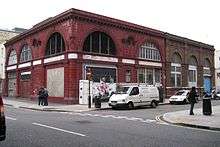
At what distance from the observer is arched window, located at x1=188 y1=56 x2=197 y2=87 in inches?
2104

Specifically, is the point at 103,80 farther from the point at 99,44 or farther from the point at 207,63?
the point at 207,63

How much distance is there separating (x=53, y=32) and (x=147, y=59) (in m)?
12.1

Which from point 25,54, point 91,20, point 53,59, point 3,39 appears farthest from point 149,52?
point 3,39

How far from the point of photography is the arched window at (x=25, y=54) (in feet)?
148

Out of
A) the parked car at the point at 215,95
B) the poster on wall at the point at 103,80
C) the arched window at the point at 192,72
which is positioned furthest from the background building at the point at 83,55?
the parked car at the point at 215,95

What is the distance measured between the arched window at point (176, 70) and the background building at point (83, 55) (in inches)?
12.1

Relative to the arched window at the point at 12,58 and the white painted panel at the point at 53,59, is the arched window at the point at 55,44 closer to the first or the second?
the white painted panel at the point at 53,59

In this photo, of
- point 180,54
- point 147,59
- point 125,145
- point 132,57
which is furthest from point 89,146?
point 180,54

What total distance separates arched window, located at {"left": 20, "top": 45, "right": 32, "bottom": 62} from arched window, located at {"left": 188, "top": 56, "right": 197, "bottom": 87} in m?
23.0

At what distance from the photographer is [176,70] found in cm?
4978

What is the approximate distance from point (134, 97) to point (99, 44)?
9646mm

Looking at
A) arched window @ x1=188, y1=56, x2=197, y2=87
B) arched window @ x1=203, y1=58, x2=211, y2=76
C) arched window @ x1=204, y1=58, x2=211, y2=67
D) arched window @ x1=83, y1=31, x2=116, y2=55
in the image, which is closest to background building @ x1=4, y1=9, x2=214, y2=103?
arched window @ x1=83, y1=31, x2=116, y2=55

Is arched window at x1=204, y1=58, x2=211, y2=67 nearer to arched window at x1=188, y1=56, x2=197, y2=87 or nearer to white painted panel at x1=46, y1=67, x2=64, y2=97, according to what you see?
arched window at x1=188, y1=56, x2=197, y2=87

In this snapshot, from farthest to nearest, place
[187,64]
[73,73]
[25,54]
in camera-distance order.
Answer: [187,64] < [25,54] < [73,73]
